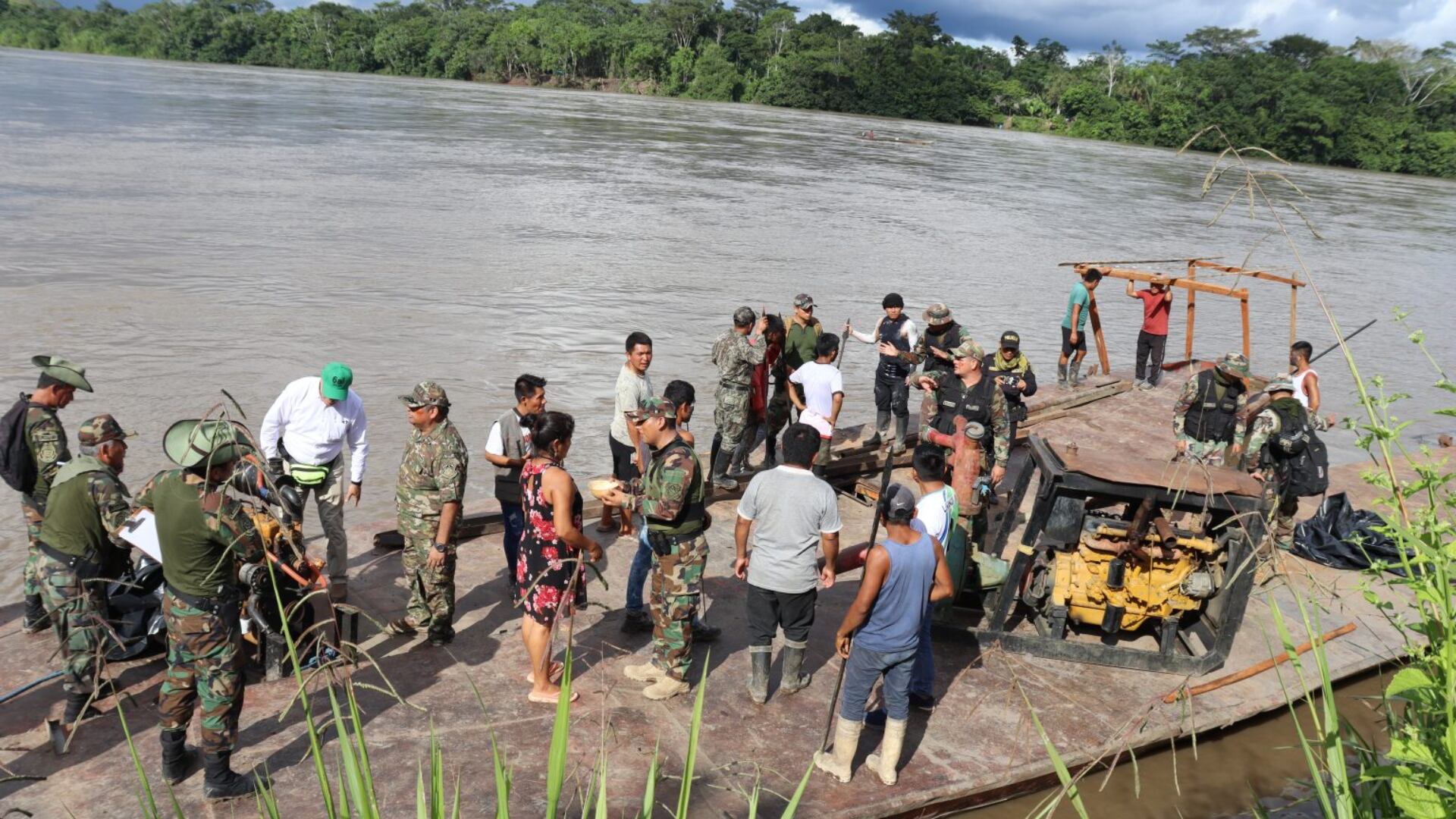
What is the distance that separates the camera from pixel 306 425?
639 cm

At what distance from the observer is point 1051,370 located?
15.5 m

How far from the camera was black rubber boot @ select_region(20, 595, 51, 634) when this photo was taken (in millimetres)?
5707

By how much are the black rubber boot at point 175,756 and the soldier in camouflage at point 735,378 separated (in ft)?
14.9

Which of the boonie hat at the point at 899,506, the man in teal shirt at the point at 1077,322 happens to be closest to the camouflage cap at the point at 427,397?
the boonie hat at the point at 899,506

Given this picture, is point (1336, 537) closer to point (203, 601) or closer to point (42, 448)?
point (203, 601)

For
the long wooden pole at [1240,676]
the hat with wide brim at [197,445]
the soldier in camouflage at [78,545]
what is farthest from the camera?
the long wooden pole at [1240,676]

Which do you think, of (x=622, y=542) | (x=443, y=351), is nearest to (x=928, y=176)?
(x=443, y=351)

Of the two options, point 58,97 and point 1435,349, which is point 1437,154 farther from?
point 58,97

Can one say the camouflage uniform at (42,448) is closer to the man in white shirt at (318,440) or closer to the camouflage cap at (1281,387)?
the man in white shirt at (318,440)

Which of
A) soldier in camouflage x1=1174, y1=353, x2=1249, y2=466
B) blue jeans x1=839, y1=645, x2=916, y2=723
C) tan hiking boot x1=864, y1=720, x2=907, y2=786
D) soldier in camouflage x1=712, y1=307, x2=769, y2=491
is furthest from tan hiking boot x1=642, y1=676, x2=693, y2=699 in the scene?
soldier in camouflage x1=1174, y1=353, x2=1249, y2=466

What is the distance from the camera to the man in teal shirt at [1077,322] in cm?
1285

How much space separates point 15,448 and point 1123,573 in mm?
6263

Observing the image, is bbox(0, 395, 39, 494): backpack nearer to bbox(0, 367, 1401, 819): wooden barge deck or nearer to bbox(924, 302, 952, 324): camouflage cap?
bbox(0, 367, 1401, 819): wooden barge deck

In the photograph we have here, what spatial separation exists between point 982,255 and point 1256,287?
6388 millimetres
